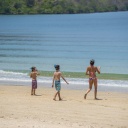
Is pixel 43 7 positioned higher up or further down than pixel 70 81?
higher up

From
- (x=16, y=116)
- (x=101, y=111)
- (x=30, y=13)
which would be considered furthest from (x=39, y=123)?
(x=30, y=13)

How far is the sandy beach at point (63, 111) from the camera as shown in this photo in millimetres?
11719

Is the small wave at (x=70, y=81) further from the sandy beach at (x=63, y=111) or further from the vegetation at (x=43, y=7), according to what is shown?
the vegetation at (x=43, y=7)

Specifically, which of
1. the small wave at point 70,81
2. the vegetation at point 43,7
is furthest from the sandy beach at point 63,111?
the vegetation at point 43,7

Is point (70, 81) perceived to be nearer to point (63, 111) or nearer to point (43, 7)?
point (63, 111)

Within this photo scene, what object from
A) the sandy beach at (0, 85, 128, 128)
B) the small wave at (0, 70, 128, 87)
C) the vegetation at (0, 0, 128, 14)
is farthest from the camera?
the vegetation at (0, 0, 128, 14)

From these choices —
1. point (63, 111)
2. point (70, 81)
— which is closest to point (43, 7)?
point (70, 81)

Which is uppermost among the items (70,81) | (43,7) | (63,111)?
(43,7)

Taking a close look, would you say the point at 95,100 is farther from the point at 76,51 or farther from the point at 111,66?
the point at 76,51

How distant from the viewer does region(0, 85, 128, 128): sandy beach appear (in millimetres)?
11719

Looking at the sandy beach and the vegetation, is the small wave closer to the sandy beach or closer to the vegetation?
the sandy beach

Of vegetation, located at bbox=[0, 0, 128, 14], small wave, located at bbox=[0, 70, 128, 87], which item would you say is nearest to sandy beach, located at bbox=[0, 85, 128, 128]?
small wave, located at bbox=[0, 70, 128, 87]

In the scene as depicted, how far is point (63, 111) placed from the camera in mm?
13344

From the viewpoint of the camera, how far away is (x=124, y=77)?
24422 millimetres
